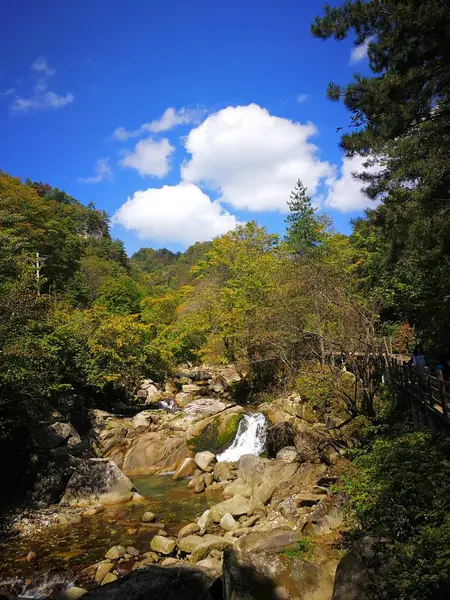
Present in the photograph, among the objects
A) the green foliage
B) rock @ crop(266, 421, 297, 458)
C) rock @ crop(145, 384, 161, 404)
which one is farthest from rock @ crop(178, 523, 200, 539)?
rock @ crop(145, 384, 161, 404)

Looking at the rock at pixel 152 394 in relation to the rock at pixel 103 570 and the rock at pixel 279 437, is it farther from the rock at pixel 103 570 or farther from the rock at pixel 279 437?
the rock at pixel 103 570

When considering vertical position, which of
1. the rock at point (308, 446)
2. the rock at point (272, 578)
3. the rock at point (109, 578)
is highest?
the rock at point (272, 578)

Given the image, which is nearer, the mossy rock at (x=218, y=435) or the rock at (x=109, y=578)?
the rock at (x=109, y=578)

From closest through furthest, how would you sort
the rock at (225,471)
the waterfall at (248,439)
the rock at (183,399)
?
the rock at (225,471)
the waterfall at (248,439)
the rock at (183,399)

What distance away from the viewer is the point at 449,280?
13.9 metres

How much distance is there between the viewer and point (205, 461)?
1633 centimetres

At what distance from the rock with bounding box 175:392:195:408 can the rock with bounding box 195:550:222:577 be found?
1769 cm

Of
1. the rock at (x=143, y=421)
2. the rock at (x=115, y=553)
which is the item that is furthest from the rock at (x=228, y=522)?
the rock at (x=143, y=421)

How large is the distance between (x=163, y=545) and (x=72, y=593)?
2.35 m

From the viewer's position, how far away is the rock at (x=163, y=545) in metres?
9.62

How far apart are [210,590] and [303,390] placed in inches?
312

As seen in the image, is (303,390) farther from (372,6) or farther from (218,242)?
(218,242)

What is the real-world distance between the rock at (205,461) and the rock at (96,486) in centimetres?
332

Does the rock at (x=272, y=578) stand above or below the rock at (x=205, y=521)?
above
